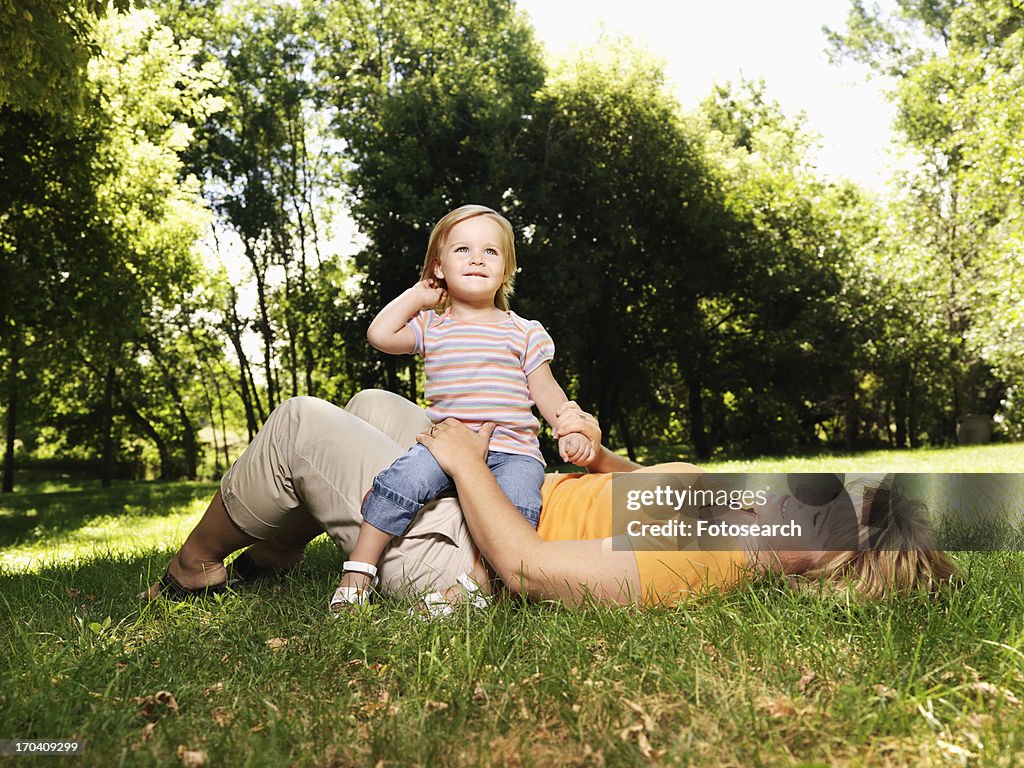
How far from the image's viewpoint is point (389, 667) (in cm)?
233

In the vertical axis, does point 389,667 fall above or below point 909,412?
above

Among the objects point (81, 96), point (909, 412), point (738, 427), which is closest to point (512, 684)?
point (81, 96)

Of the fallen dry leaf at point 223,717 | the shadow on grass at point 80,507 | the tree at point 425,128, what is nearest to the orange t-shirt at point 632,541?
the fallen dry leaf at point 223,717

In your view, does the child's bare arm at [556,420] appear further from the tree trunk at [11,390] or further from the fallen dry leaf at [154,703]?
the tree trunk at [11,390]

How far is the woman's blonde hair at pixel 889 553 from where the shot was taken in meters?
2.49

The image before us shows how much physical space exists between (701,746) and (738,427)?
78.7ft

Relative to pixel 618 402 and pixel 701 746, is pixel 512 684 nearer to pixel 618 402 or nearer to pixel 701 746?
pixel 701 746

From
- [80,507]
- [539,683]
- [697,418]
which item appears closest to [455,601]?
[539,683]

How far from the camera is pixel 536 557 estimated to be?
261 centimetres

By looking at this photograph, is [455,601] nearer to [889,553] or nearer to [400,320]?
[400,320]

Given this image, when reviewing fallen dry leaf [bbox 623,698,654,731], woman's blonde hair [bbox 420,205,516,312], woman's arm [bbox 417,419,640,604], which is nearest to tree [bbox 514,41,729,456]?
woman's blonde hair [bbox 420,205,516,312]

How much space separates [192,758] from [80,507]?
1405 centimetres

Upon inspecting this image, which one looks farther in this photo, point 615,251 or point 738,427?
point 738,427

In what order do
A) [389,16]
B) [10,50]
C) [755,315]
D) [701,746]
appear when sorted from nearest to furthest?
[701,746] → [10,50] → [389,16] → [755,315]
